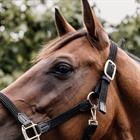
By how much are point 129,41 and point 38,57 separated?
2907 millimetres

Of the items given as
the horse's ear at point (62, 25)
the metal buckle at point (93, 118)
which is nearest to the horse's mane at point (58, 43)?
the horse's ear at point (62, 25)

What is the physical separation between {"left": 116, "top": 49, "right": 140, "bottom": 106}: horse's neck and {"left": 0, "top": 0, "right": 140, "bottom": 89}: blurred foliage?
289cm

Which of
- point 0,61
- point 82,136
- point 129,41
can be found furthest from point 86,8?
point 0,61

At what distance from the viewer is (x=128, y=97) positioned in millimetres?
3734

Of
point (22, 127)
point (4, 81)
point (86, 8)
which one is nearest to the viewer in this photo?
point (22, 127)

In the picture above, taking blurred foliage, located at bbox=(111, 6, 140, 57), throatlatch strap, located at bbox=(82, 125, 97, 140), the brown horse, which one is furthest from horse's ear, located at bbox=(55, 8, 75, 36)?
blurred foliage, located at bbox=(111, 6, 140, 57)

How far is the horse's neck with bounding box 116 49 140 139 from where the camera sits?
3.72 meters

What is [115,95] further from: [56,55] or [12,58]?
[12,58]

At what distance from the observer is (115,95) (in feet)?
12.1

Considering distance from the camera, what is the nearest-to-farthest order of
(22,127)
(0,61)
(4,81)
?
(22,127) < (4,81) < (0,61)

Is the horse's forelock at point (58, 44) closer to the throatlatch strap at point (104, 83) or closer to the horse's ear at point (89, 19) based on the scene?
the horse's ear at point (89, 19)

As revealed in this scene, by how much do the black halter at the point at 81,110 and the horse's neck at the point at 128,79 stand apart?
66 millimetres

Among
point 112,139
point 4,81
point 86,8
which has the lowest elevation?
point 4,81

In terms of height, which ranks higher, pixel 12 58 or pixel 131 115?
pixel 131 115
